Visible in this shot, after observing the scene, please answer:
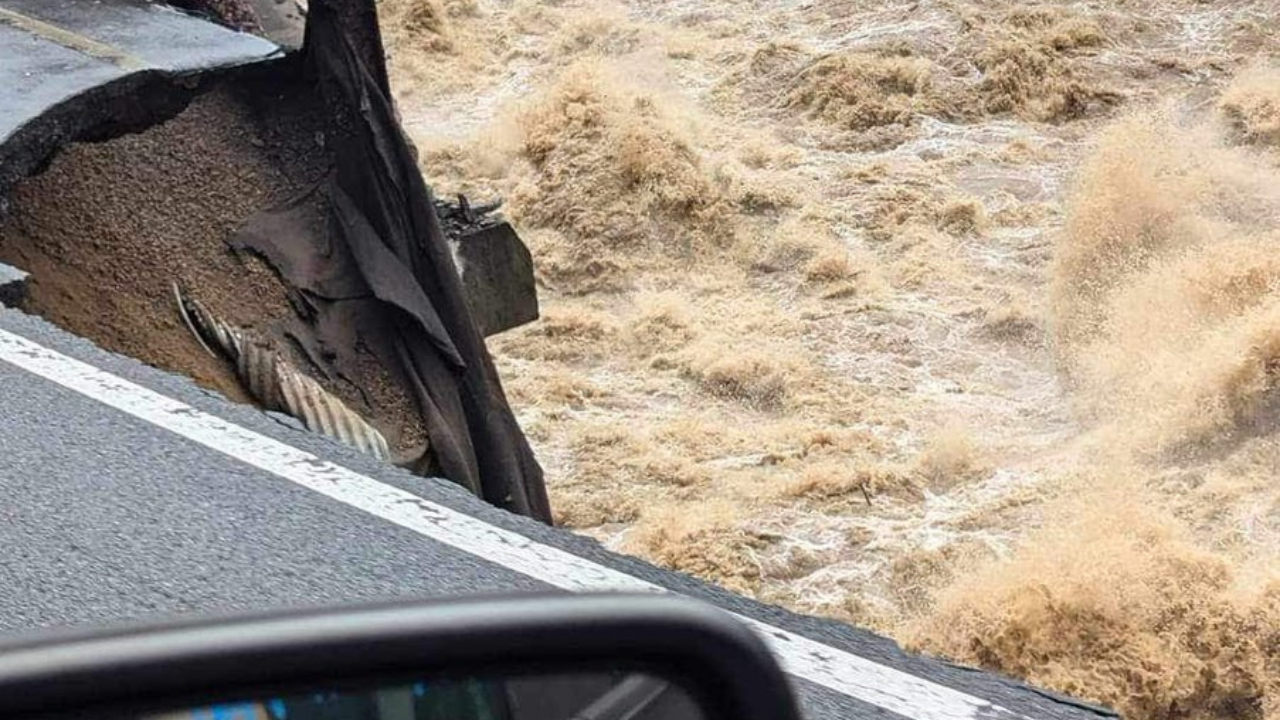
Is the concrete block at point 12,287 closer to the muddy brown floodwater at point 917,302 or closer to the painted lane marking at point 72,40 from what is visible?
the painted lane marking at point 72,40

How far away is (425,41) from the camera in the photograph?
17281 mm

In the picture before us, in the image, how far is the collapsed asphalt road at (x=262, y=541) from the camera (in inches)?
125

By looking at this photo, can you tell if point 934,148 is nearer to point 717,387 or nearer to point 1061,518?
point 717,387

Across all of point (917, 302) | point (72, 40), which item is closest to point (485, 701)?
point (72, 40)

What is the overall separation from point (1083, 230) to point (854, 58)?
3.69 metres

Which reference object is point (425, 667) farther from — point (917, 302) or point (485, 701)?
point (917, 302)

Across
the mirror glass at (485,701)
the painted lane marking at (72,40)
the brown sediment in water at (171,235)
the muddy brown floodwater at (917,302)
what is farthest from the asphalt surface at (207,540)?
the muddy brown floodwater at (917,302)

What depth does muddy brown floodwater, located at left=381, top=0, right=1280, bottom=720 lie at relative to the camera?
8.45 m

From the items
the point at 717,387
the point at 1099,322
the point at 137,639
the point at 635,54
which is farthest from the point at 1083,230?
the point at 137,639

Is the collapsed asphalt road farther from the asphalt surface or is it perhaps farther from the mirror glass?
the mirror glass

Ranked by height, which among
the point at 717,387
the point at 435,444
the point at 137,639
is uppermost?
the point at 137,639

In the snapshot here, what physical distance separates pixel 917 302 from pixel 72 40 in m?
7.41

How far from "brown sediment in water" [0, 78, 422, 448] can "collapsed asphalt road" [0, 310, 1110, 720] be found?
744 millimetres

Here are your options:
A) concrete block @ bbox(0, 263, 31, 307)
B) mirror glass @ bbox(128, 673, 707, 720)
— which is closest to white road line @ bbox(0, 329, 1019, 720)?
concrete block @ bbox(0, 263, 31, 307)
